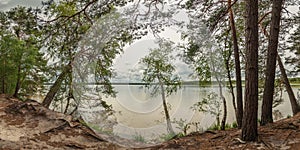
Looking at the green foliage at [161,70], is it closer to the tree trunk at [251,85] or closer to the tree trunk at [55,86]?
the tree trunk at [251,85]

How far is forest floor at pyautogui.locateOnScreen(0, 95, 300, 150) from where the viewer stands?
11.3 feet

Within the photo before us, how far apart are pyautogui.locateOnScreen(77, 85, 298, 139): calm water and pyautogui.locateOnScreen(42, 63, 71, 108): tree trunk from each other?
2137 millimetres

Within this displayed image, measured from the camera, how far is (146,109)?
9.48 ft

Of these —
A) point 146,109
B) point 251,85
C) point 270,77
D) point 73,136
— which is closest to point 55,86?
point 73,136

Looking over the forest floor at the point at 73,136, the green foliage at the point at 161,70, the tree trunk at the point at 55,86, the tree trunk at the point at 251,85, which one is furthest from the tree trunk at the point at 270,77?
the tree trunk at the point at 55,86

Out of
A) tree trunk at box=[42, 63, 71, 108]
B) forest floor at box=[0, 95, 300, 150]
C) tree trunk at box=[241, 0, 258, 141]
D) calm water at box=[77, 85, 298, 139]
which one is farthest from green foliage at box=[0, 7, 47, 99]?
tree trunk at box=[241, 0, 258, 141]

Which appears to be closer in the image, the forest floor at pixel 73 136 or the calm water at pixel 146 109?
the calm water at pixel 146 109

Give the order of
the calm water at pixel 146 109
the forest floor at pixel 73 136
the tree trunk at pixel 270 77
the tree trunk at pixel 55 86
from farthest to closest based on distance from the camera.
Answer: the tree trunk at pixel 55 86, the tree trunk at pixel 270 77, the forest floor at pixel 73 136, the calm water at pixel 146 109

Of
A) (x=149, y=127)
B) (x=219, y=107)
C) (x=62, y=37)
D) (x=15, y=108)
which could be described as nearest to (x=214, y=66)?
(x=219, y=107)

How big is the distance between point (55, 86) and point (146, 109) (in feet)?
10.6

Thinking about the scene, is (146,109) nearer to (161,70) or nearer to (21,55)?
(161,70)

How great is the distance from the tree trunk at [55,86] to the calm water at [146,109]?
214cm

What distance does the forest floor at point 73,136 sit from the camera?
343 centimetres

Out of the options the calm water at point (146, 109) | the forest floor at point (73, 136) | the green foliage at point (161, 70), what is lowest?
the forest floor at point (73, 136)
